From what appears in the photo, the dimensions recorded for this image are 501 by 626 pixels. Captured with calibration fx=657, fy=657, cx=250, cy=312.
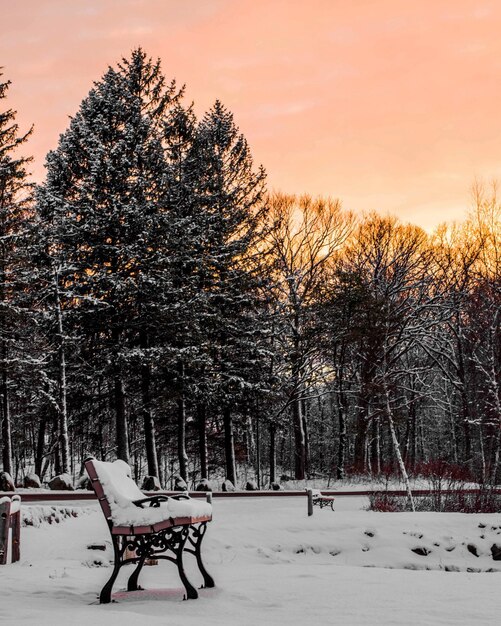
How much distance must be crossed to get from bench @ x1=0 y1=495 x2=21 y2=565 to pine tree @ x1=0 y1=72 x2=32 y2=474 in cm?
1414

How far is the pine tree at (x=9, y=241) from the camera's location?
2241cm

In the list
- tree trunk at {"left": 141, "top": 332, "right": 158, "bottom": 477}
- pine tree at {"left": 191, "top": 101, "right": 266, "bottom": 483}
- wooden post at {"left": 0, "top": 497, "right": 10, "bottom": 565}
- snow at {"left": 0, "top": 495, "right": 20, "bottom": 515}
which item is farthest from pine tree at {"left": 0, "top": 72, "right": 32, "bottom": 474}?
wooden post at {"left": 0, "top": 497, "right": 10, "bottom": 565}

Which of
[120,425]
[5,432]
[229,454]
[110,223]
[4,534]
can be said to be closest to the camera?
[4,534]

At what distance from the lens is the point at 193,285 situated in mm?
24344

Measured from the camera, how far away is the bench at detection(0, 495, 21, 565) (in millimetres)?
8062

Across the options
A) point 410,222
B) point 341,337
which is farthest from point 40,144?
point 410,222

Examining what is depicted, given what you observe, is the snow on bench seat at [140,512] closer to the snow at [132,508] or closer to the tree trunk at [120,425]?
the snow at [132,508]

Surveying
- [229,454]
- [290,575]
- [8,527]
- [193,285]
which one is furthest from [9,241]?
[290,575]

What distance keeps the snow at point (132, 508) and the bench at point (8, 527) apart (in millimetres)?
3112

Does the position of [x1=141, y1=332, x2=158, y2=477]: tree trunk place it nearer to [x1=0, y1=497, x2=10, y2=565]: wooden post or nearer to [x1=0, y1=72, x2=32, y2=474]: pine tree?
[x1=0, y1=72, x2=32, y2=474]: pine tree

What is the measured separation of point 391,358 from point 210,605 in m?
27.5

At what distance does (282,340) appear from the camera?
96.2ft

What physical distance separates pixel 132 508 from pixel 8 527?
3512 mm

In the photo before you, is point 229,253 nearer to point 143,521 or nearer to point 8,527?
point 8,527
